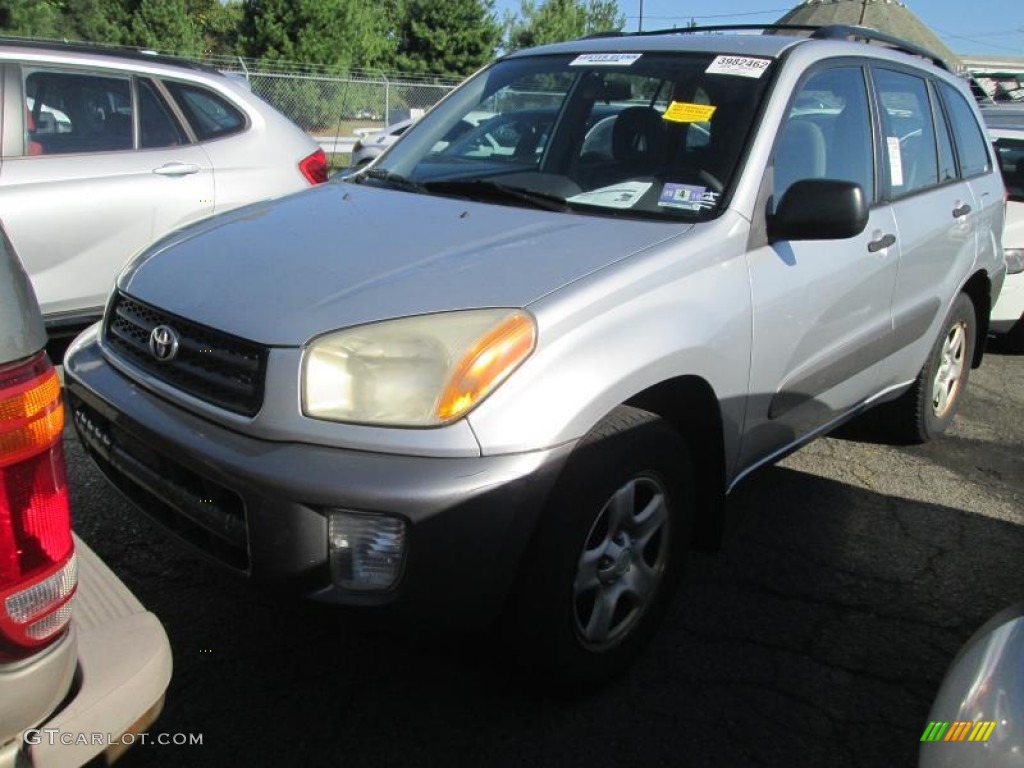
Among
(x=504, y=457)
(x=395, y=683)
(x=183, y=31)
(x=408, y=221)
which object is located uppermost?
(x=183, y=31)

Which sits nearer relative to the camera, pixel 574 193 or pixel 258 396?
pixel 258 396

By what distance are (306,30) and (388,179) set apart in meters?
34.1

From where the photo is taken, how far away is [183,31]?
3512 centimetres

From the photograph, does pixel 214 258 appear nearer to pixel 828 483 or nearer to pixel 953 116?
pixel 828 483

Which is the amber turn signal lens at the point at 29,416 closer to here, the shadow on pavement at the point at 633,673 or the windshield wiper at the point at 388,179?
the shadow on pavement at the point at 633,673

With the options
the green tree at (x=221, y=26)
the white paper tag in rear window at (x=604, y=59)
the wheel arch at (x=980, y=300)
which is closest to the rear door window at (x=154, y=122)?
the white paper tag in rear window at (x=604, y=59)

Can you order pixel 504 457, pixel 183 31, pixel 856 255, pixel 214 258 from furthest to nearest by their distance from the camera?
pixel 183 31, pixel 856 255, pixel 214 258, pixel 504 457

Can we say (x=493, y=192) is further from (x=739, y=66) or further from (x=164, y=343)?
(x=164, y=343)

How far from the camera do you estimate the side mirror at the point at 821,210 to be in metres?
2.76

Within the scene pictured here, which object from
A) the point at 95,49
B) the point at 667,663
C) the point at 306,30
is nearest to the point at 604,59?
the point at 667,663

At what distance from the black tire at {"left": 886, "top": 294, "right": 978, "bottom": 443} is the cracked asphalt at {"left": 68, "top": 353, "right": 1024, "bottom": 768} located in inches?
29.1

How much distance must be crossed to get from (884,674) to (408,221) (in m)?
1.98

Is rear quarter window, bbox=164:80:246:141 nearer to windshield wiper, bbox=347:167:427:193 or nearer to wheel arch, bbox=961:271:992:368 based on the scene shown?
windshield wiper, bbox=347:167:427:193

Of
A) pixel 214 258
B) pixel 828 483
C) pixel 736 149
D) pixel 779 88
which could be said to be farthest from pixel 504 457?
pixel 828 483
